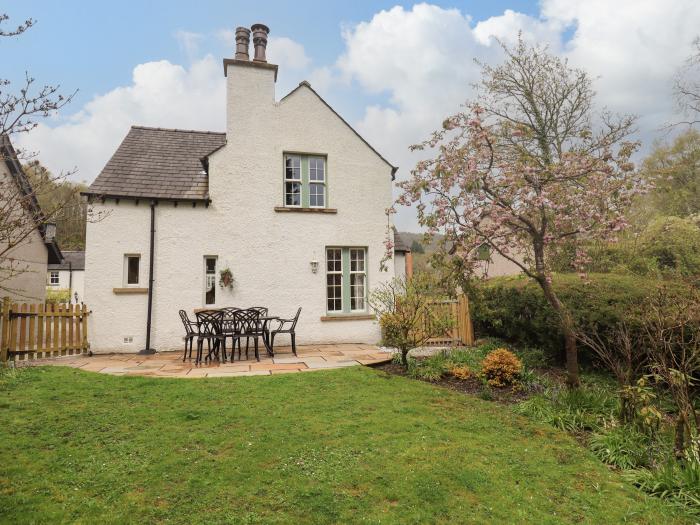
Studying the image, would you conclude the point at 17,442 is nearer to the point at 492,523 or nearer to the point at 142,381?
the point at 142,381

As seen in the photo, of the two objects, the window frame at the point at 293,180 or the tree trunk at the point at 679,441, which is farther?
the window frame at the point at 293,180

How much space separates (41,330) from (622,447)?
1173 centimetres

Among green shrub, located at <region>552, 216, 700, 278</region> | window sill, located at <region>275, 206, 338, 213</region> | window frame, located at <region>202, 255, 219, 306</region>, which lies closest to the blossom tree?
window sill, located at <region>275, 206, 338, 213</region>

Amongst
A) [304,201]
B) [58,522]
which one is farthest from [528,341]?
[58,522]

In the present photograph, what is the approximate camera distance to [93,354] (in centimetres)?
1001

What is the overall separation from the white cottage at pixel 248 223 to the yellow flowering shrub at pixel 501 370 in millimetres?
4935

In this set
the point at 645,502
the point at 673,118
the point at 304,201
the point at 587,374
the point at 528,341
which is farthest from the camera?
the point at 673,118

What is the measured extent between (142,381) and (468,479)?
5.84m

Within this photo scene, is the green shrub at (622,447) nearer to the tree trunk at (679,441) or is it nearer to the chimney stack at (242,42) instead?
the tree trunk at (679,441)

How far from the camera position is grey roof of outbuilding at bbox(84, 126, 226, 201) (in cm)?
1059

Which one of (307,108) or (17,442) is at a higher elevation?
(307,108)

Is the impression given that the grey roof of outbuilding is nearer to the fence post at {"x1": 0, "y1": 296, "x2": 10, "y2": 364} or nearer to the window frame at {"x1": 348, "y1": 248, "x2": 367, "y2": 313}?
the fence post at {"x1": 0, "y1": 296, "x2": 10, "y2": 364}

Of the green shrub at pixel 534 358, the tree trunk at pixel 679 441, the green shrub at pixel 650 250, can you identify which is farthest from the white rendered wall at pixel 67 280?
the tree trunk at pixel 679 441

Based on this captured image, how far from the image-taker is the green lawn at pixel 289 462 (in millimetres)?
3354
